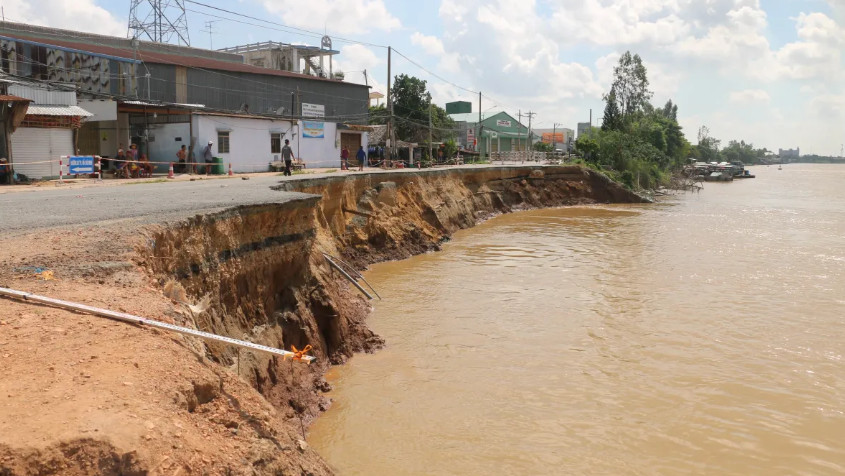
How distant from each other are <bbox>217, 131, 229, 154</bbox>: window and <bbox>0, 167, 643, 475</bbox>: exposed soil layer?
1865 cm

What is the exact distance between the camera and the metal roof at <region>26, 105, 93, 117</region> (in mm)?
21688

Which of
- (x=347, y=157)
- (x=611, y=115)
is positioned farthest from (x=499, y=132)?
(x=347, y=157)

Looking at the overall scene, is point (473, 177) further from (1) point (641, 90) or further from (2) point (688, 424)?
(1) point (641, 90)

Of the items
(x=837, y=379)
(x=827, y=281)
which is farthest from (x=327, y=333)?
(x=827, y=281)

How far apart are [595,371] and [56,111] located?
2075cm

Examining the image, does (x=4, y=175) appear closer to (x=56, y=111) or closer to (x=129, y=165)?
(x=56, y=111)

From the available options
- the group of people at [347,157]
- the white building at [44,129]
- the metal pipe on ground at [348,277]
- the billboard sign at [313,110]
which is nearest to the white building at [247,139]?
the group of people at [347,157]

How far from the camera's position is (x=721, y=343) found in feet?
38.1

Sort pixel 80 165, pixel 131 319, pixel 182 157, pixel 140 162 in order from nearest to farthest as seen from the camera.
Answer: pixel 131 319, pixel 80 165, pixel 140 162, pixel 182 157

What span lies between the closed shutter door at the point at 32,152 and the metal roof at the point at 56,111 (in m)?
0.62

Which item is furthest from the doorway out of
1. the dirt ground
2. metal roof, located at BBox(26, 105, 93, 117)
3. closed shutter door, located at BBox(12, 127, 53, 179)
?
the dirt ground

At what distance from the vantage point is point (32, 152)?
72.1 ft

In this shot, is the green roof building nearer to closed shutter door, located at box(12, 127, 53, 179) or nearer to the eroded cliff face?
closed shutter door, located at box(12, 127, 53, 179)

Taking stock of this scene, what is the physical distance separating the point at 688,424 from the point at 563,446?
1.87 meters
